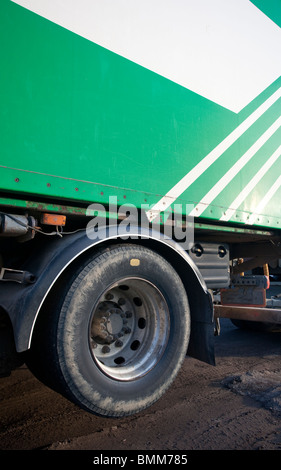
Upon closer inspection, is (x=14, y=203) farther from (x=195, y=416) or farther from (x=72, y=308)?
(x=195, y=416)

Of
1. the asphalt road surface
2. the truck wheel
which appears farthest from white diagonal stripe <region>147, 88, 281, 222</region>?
the asphalt road surface

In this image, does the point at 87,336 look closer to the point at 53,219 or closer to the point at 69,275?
the point at 69,275

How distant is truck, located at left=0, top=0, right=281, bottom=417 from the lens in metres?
2.01

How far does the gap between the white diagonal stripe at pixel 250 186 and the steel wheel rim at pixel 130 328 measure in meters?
1.08

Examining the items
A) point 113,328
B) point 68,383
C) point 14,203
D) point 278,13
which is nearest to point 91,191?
point 14,203

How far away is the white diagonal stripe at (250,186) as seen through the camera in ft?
10.2

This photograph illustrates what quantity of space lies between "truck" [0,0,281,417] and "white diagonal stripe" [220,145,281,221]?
2cm

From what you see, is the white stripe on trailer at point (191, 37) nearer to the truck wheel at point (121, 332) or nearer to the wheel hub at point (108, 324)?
the truck wheel at point (121, 332)

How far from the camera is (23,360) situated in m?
2.22

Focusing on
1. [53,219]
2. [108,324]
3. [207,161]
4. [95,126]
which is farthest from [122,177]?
[108,324]

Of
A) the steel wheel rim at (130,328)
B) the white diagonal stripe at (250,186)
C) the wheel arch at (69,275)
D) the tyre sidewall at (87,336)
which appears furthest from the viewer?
the white diagonal stripe at (250,186)

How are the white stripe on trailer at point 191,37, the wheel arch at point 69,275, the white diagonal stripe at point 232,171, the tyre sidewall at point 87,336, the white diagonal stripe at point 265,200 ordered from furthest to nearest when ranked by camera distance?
the white diagonal stripe at point 265,200, the white diagonal stripe at point 232,171, the white stripe on trailer at point 191,37, the tyre sidewall at point 87,336, the wheel arch at point 69,275

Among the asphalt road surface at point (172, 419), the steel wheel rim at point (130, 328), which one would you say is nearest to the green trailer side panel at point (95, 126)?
the steel wheel rim at point (130, 328)

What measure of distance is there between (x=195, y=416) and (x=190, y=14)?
3360 millimetres
